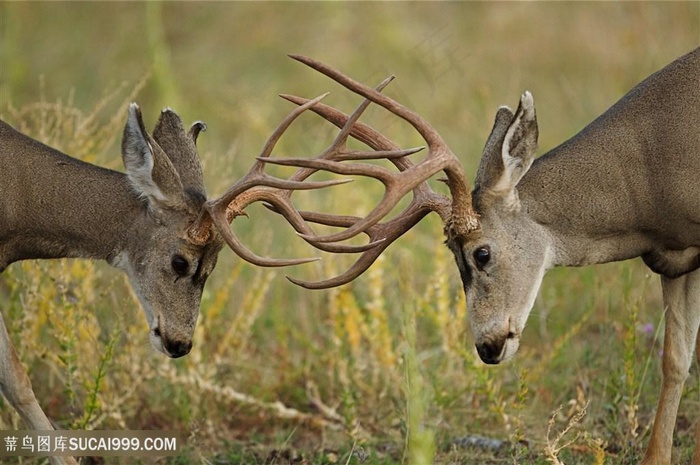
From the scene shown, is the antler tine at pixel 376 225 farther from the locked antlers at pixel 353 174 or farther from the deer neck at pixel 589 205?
the deer neck at pixel 589 205

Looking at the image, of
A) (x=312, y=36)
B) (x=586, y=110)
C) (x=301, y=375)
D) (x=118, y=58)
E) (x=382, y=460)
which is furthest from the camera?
(x=312, y=36)

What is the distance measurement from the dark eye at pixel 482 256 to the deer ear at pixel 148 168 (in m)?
1.43

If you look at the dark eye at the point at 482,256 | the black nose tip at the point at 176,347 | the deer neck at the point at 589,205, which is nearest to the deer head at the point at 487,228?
the dark eye at the point at 482,256

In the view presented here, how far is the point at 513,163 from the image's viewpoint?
5.92 meters

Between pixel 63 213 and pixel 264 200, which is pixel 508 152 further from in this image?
pixel 63 213

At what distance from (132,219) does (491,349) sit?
1.87m

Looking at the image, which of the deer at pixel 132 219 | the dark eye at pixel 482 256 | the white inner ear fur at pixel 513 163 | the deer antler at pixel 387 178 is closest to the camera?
the deer antler at pixel 387 178

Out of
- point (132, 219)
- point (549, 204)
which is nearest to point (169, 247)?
point (132, 219)

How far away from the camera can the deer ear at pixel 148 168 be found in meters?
5.91

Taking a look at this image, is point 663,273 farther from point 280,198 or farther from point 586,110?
point 586,110

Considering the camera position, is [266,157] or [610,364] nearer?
[266,157]

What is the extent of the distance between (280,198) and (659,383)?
9.07 feet

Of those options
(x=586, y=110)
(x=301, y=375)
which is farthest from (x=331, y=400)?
(x=586, y=110)

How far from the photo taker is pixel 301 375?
7848 millimetres
